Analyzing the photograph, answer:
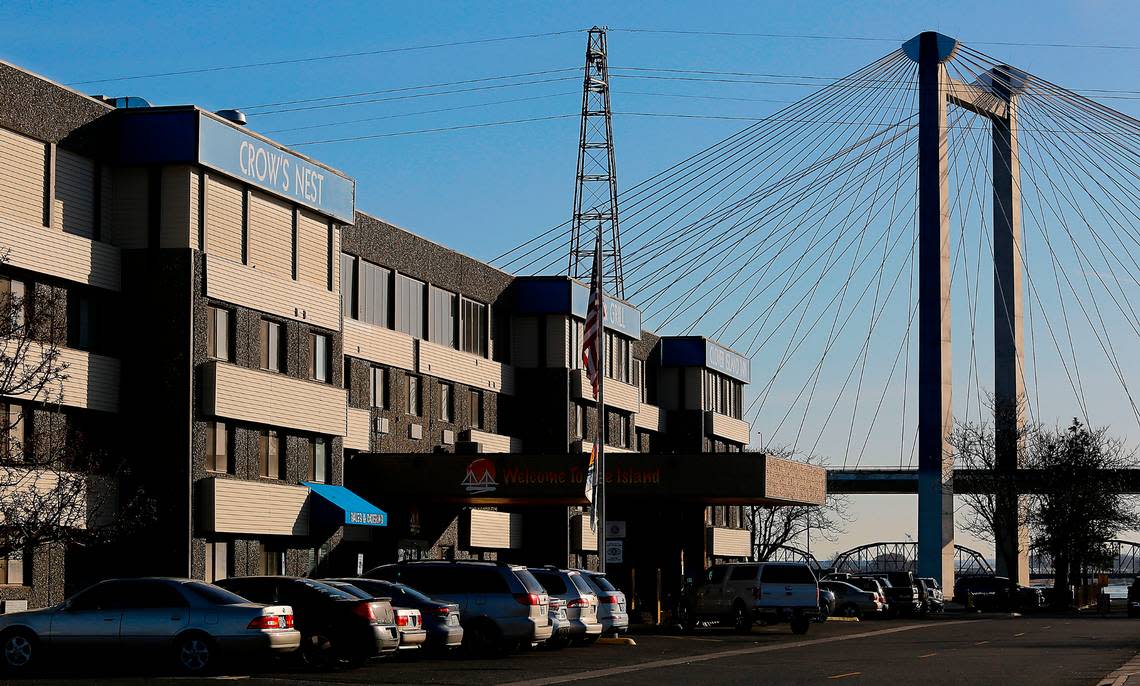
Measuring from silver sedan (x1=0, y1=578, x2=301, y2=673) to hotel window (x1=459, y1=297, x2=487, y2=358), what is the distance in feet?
104

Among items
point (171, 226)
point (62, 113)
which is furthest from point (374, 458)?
point (62, 113)

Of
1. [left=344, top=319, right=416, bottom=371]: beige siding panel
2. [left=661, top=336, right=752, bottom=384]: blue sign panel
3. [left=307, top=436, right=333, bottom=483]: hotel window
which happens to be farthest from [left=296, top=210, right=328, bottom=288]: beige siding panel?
[left=661, top=336, right=752, bottom=384]: blue sign panel

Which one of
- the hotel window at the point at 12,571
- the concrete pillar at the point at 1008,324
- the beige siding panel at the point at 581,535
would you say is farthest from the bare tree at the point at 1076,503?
the hotel window at the point at 12,571

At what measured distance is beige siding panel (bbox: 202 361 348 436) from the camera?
39.8 metres

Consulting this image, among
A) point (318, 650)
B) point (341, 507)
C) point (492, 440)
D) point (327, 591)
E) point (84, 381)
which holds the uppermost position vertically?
point (84, 381)

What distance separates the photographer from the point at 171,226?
129 feet

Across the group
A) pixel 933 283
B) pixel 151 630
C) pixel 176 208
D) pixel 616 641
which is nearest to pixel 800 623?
pixel 616 641

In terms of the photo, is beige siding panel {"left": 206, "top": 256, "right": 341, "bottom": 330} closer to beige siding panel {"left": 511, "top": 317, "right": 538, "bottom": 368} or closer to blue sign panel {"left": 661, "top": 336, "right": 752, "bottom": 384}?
beige siding panel {"left": 511, "top": 317, "right": 538, "bottom": 368}

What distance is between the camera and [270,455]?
142ft

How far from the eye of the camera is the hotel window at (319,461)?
4544 cm

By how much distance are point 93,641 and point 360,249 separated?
25.1 meters

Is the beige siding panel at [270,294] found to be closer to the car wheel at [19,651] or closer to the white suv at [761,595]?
the white suv at [761,595]

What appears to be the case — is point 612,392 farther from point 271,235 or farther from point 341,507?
point 271,235

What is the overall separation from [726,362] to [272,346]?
42722 mm
